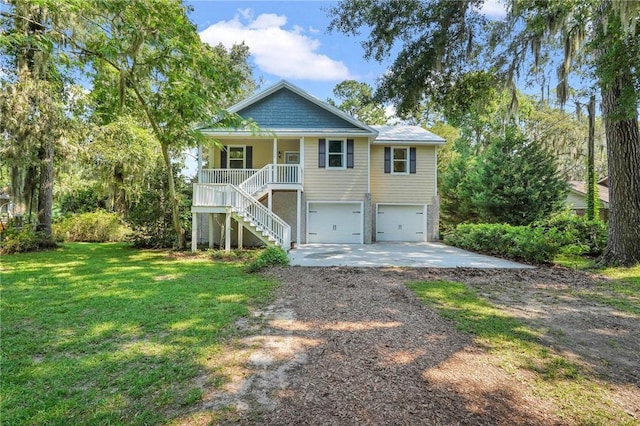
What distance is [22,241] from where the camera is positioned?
37.3 ft

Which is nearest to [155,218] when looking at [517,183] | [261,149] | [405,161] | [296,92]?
[261,149]

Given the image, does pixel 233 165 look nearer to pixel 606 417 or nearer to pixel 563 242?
pixel 563 242

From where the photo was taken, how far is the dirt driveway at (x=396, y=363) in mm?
2445

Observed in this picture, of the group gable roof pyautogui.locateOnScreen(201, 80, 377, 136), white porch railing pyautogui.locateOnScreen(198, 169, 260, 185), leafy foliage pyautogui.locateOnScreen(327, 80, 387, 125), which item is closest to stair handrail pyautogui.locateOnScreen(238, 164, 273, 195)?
white porch railing pyautogui.locateOnScreen(198, 169, 260, 185)

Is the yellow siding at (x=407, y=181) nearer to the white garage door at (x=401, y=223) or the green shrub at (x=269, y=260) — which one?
the white garage door at (x=401, y=223)

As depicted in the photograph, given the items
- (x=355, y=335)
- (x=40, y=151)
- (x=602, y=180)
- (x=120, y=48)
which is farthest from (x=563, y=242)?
(x=602, y=180)

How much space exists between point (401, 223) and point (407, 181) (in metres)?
2.01

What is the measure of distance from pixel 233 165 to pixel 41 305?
A: 1091 cm

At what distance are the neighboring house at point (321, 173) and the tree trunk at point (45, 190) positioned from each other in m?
5.24

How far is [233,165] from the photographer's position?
1544 centimetres

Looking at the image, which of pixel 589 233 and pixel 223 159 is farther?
pixel 223 159

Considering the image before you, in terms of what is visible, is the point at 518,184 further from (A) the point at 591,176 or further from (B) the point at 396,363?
(B) the point at 396,363

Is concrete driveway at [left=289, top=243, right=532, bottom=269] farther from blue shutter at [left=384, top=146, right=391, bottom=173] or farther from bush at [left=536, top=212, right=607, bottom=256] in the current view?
blue shutter at [left=384, top=146, right=391, bottom=173]

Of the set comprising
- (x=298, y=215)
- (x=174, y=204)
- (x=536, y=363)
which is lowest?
(x=536, y=363)
